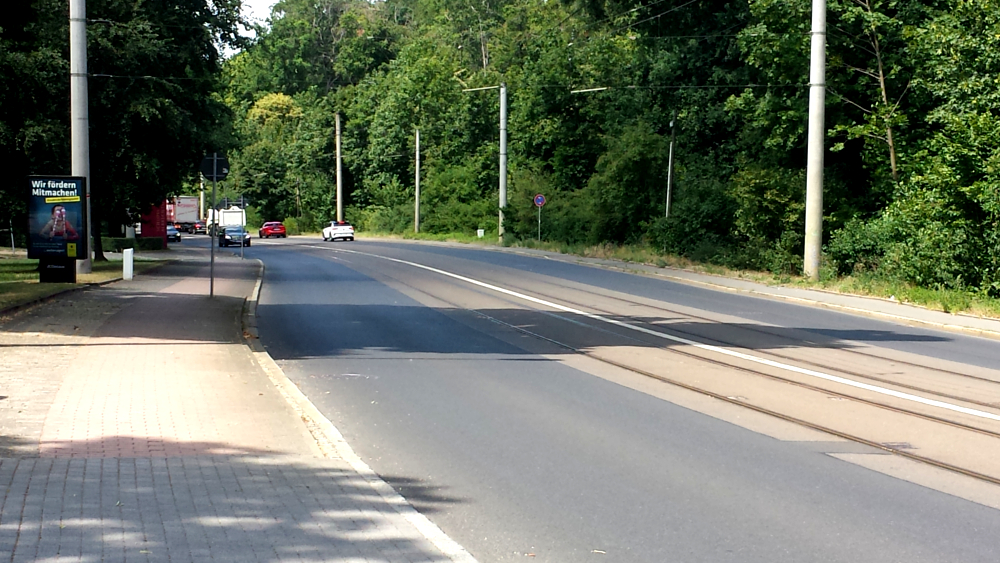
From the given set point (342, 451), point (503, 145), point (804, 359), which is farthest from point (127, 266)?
point (503, 145)

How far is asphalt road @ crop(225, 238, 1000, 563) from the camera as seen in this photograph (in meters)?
6.32

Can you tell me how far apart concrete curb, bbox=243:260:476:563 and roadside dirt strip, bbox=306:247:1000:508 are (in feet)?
12.2

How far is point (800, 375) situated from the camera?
13.0 meters

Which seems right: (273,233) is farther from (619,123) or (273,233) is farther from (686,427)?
(686,427)

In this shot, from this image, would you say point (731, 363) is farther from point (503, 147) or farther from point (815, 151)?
point (503, 147)

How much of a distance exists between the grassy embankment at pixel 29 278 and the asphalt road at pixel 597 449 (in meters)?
5.65

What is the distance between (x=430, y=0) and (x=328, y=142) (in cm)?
2482

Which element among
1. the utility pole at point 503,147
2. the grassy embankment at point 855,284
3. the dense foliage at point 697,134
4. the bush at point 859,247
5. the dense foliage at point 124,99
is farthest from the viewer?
the utility pole at point 503,147

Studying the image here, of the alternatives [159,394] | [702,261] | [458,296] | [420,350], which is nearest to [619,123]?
[702,261]

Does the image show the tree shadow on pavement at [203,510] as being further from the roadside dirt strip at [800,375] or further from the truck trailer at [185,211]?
the truck trailer at [185,211]

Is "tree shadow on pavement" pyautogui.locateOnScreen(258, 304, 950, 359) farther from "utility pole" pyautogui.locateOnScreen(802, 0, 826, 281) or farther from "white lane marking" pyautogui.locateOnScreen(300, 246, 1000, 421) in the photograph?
"utility pole" pyautogui.locateOnScreen(802, 0, 826, 281)

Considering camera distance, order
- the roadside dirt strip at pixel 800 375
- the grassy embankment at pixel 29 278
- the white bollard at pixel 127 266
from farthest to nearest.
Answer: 1. the white bollard at pixel 127 266
2. the grassy embankment at pixel 29 278
3. the roadside dirt strip at pixel 800 375

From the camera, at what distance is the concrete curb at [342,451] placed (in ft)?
19.6

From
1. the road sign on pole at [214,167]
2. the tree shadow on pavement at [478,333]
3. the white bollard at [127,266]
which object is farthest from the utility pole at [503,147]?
the tree shadow on pavement at [478,333]
